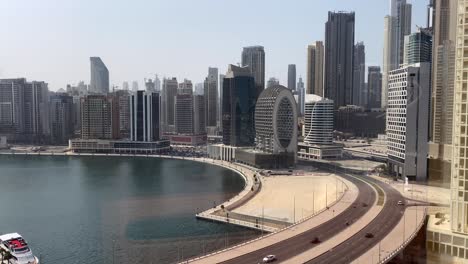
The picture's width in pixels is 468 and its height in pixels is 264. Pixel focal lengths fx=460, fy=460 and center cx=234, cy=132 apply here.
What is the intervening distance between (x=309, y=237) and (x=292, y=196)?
8.42 m

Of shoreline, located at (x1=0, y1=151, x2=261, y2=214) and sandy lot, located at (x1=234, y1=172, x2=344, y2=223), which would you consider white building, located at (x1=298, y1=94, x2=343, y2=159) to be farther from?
sandy lot, located at (x1=234, y1=172, x2=344, y2=223)

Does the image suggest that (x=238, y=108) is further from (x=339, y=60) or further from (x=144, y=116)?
(x=339, y=60)

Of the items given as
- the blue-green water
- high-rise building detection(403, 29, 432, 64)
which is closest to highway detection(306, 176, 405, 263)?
the blue-green water

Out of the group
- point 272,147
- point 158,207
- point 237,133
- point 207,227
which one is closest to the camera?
point 207,227

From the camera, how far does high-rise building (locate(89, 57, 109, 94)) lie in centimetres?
8462

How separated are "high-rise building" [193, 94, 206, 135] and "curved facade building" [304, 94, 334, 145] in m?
15.6

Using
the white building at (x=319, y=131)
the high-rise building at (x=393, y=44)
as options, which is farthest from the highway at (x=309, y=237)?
the white building at (x=319, y=131)

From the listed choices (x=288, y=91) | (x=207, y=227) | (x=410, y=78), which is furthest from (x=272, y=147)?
(x=207, y=227)

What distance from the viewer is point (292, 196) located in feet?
65.6

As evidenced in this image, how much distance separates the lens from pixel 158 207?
18.6 meters

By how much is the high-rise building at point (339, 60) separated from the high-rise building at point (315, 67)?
2180 mm

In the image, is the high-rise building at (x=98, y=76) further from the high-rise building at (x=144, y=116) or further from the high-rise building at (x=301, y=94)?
the high-rise building at (x=144, y=116)

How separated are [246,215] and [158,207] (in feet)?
12.9

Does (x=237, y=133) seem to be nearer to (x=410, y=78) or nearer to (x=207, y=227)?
(x=410, y=78)
